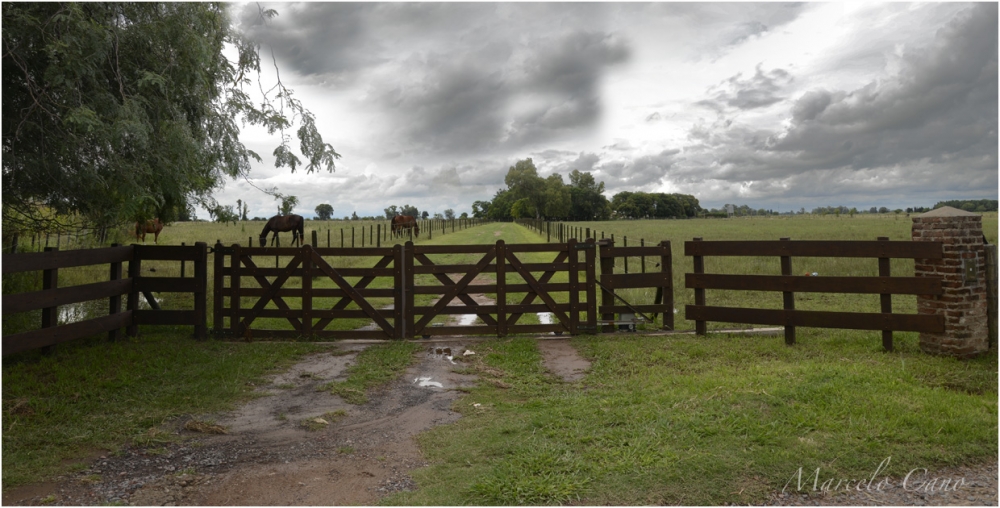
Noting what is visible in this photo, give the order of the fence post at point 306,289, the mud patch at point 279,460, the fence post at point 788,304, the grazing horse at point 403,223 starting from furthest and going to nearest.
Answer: the grazing horse at point 403,223 < the fence post at point 306,289 < the fence post at point 788,304 < the mud patch at point 279,460

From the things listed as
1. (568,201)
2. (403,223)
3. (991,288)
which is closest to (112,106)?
(991,288)

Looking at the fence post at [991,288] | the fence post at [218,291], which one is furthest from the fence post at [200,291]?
the fence post at [991,288]

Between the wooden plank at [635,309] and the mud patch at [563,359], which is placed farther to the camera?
the wooden plank at [635,309]

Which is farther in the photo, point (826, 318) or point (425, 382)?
point (826, 318)

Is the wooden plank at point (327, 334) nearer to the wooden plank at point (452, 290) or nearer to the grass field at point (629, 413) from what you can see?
the wooden plank at point (452, 290)

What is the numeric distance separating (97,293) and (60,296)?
26.8 inches

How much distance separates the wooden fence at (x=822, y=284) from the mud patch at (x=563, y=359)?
2.09 metres

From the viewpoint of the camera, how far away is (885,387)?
5.86 metres

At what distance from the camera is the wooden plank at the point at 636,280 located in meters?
9.73

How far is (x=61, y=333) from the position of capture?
26.4 feet

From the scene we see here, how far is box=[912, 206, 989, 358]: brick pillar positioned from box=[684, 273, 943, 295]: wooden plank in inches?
6.2

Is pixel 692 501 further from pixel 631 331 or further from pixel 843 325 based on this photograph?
pixel 631 331

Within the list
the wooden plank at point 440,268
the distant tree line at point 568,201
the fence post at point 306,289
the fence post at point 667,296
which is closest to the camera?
the wooden plank at point 440,268

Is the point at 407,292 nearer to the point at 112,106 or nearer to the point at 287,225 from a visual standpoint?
the point at 112,106
